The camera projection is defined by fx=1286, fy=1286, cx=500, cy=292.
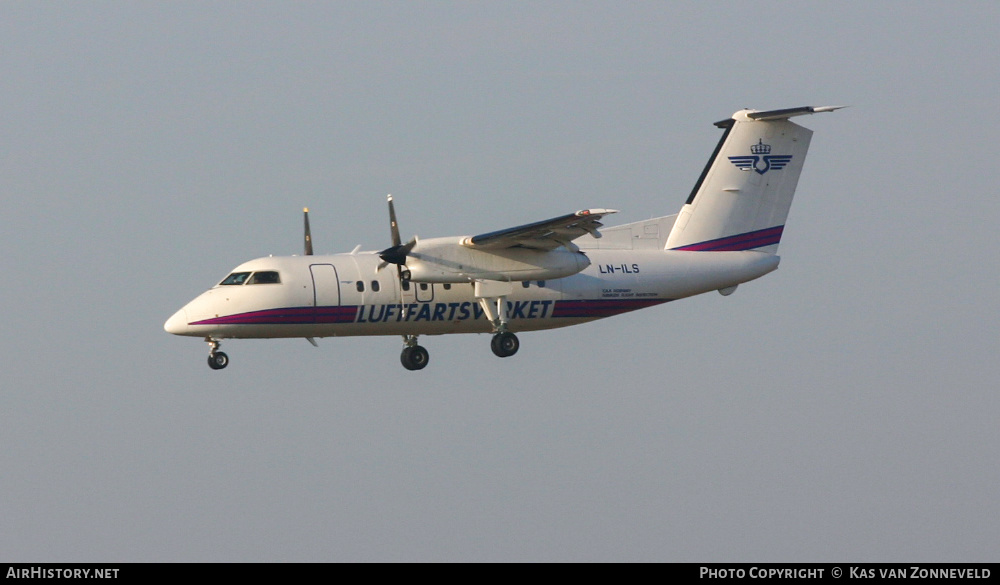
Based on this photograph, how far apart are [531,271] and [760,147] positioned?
5947 millimetres

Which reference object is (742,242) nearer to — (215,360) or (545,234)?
(545,234)

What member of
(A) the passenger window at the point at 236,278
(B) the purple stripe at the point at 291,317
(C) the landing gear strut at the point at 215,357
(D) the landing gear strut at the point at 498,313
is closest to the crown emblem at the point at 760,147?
(D) the landing gear strut at the point at 498,313

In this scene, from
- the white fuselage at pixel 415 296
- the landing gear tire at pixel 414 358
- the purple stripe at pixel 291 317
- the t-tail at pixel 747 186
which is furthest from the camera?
the t-tail at pixel 747 186

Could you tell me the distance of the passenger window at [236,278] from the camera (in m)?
22.0

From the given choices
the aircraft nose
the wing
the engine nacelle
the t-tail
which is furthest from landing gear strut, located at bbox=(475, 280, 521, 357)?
the aircraft nose

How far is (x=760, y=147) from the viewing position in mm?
25062

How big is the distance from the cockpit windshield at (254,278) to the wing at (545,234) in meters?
3.31

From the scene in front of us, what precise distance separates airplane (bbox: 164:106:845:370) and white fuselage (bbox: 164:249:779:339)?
2 cm

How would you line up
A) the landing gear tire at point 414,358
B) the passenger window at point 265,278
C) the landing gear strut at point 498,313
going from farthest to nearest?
the landing gear tire at point 414,358, the landing gear strut at point 498,313, the passenger window at point 265,278

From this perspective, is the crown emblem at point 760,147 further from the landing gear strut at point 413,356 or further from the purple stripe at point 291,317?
the purple stripe at point 291,317

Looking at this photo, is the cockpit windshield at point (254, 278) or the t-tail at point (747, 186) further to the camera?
the t-tail at point (747, 186)

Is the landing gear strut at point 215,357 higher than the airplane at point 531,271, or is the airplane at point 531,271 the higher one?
the airplane at point 531,271

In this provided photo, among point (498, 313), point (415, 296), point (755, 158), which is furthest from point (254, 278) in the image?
point (755, 158)
